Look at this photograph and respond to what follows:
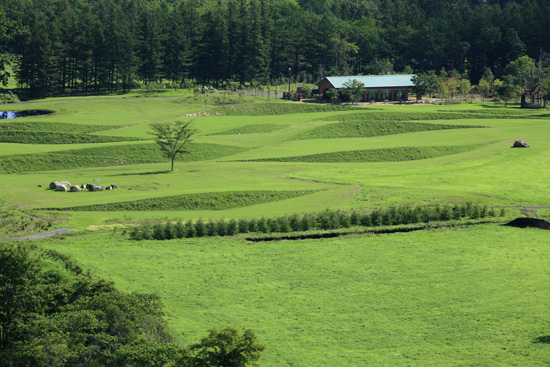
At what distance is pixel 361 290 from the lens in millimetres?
46594

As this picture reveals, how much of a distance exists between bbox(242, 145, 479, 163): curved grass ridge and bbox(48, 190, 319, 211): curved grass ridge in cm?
2222

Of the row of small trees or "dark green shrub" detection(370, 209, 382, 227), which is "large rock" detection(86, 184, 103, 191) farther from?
"dark green shrub" detection(370, 209, 382, 227)

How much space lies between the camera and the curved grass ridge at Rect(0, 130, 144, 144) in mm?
102750

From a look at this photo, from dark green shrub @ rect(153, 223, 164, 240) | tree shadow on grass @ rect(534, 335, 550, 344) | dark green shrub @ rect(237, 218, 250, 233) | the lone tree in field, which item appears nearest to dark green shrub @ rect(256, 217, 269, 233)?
dark green shrub @ rect(237, 218, 250, 233)

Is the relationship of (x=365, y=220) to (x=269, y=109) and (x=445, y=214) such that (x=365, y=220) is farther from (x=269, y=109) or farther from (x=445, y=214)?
(x=269, y=109)

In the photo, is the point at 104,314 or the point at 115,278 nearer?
the point at 104,314

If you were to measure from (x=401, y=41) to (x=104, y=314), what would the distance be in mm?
162929

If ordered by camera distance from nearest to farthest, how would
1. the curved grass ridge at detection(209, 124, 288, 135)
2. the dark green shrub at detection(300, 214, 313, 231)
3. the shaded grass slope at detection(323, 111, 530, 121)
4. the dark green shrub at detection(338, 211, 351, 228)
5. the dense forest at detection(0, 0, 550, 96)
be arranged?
the dark green shrub at detection(300, 214, 313, 231) < the dark green shrub at detection(338, 211, 351, 228) < the curved grass ridge at detection(209, 124, 288, 135) < the shaded grass slope at detection(323, 111, 530, 121) < the dense forest at detection(0, 0, 550, 96)

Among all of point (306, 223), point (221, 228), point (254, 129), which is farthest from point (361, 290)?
point (254, 129)

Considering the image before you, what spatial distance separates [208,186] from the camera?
77.3m

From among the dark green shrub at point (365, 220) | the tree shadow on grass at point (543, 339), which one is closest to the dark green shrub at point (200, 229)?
the dark green shrub at point (365, 220)

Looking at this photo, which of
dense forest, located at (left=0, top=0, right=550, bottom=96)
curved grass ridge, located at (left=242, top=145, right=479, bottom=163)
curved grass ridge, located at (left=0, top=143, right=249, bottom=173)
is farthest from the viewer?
dense forest, located at (left=0, top=0, right=550, bottom=96)

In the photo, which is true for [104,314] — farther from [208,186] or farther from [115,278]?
[208,186]

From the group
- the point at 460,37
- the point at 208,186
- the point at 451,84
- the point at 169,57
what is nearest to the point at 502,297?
the point at 208,186
